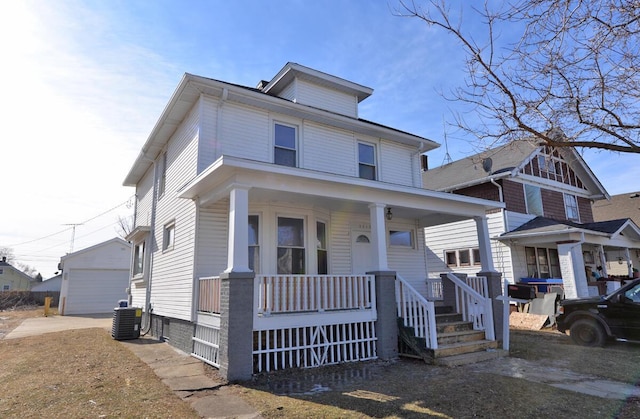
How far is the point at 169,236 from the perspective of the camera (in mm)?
10148

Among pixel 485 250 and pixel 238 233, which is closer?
pixel 238 233

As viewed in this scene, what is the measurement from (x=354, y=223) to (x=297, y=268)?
2.32 m

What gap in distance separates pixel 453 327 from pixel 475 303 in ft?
2.85

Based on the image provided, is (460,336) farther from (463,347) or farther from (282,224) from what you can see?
(282,224)

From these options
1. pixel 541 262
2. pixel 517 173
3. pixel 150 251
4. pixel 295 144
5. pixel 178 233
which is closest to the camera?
pixel 178 233

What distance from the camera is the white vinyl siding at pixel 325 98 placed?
35.3 feet

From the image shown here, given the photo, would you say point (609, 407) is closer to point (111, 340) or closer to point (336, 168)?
point (336, 168)

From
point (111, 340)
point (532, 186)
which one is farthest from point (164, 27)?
point (532, 186)

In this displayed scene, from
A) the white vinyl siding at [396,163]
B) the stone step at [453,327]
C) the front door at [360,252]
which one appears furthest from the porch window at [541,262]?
the front door at [360,252]

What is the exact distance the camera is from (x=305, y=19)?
635 centimetres

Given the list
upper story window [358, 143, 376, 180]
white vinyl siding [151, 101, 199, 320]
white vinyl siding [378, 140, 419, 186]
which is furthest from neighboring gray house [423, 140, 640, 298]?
white vinyl siding [151, 101, 199, 320]

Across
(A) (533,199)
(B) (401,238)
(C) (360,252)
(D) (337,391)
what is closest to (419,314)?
(D) (337,391)

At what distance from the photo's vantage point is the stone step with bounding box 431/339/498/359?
7129 mm

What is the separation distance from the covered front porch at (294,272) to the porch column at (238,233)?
17 mm
